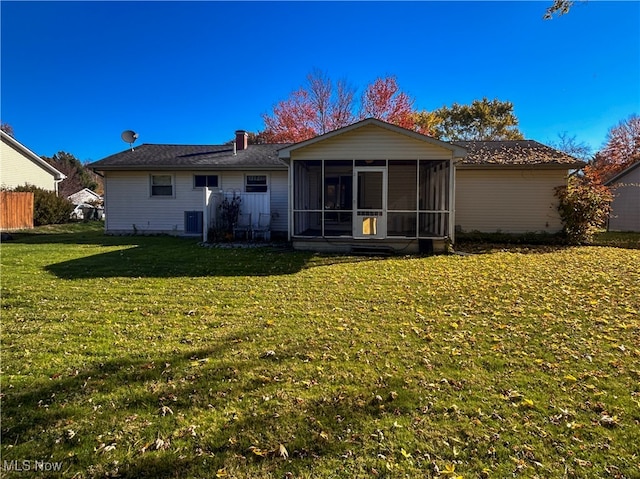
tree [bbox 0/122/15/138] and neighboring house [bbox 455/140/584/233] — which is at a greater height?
tree [bbox 0/122/15/138]

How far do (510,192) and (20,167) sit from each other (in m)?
27.9

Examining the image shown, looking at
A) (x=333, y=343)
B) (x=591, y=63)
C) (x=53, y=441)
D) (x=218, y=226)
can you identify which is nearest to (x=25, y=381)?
(x=53, y=441)

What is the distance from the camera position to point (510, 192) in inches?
591

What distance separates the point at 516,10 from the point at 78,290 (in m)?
13.1

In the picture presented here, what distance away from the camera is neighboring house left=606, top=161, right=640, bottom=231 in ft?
69.6

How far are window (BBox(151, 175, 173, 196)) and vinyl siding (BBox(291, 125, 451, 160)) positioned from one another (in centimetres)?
792

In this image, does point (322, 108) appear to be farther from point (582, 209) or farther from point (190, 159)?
point (582, 209)

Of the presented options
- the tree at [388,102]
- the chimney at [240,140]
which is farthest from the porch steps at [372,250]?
the tree at [388,102]

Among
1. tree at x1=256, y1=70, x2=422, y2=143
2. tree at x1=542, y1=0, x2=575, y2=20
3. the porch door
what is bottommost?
the porch door

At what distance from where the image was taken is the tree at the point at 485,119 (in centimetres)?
3494

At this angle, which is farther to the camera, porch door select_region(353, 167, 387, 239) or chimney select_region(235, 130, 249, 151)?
chimney select_region(235, 130, 249, 151)

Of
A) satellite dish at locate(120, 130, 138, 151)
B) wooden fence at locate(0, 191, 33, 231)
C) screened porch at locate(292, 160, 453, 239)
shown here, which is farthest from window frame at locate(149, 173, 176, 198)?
wooden fence at locate(0, 191, 33, 231)

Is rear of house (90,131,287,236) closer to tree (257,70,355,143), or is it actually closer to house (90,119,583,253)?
house (90,119,583,253)

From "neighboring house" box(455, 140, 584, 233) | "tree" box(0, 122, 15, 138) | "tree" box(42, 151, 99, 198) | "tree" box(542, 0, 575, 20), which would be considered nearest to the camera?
"tree" box(542, 0, 575, 20)
